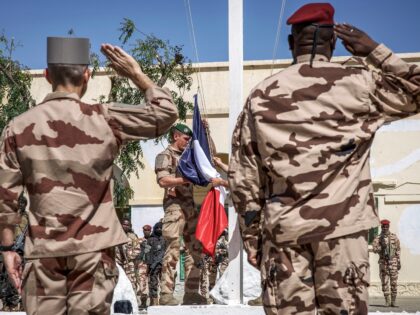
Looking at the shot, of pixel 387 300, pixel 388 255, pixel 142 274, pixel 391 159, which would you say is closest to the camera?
pixel 142 274

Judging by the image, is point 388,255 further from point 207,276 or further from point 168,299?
point 168,299

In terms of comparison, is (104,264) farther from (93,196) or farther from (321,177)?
(321,177)

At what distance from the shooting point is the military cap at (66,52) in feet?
13.3

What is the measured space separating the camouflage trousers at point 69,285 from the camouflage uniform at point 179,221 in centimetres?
510

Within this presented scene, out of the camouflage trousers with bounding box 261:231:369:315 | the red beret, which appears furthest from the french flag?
the camouflage trousers with bounding box 261:231:369:315

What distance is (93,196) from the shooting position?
3.92 m

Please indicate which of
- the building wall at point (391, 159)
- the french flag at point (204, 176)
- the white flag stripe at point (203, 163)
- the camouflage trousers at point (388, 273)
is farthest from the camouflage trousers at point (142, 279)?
the white flag stripe at point (203, 163)

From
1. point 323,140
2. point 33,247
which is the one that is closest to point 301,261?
point 323,140

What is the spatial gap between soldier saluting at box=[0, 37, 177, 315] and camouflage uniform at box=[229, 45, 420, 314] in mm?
579

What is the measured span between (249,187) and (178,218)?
5.22 metres

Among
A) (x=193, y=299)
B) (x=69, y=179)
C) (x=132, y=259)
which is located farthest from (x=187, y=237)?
(x=132, y=259)

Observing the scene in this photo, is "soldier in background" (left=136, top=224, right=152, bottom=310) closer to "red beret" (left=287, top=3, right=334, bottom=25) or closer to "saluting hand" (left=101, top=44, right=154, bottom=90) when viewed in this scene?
"saluting hand" (left=101, top=44, right=154, bottom=90)

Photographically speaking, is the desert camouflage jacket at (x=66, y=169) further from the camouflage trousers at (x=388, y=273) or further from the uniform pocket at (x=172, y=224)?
the camouflage trousers at (x=388, y=273)

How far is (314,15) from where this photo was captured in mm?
3848
